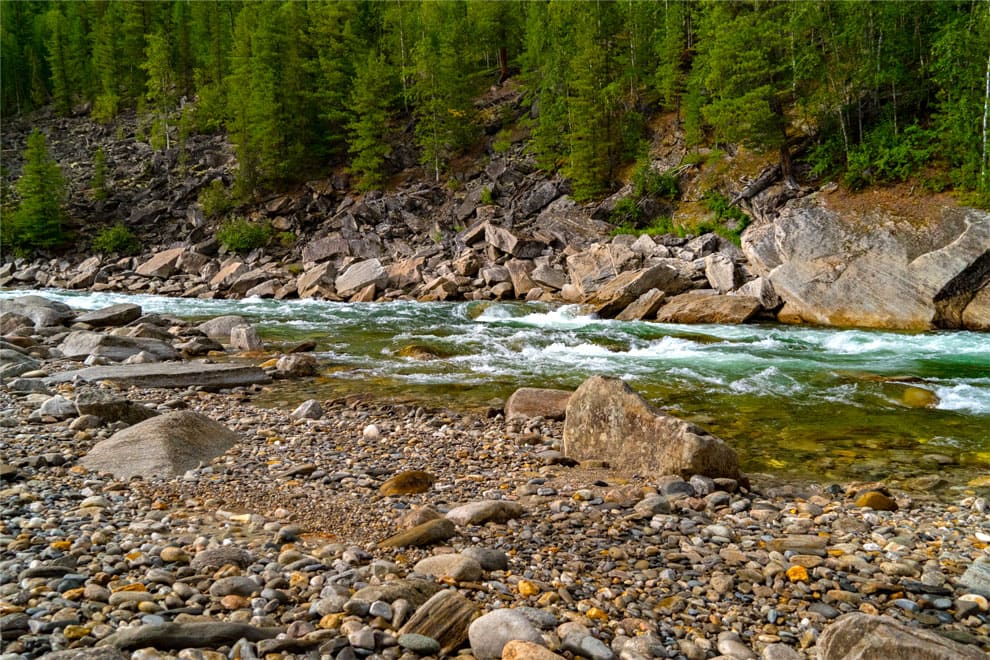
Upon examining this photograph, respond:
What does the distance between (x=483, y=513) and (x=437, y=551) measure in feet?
2.23

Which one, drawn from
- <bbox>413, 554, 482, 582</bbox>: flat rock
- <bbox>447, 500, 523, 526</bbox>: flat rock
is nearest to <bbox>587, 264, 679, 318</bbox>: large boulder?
<bbox>447, 500, 523, 526</bbox>: flat rock

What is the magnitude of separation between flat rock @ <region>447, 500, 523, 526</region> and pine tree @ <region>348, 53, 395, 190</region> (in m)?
38.7

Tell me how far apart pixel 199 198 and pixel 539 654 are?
47.4 meters

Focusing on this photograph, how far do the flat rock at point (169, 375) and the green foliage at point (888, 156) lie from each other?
24.3 meters

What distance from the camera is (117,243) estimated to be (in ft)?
133

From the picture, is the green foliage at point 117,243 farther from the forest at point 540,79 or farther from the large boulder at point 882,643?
the large boulder at point 882,643

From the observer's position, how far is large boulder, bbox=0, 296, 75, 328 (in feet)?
57.2

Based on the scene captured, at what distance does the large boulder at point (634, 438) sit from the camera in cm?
613

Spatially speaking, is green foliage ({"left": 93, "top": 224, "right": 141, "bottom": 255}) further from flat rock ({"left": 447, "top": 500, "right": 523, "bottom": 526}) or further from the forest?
flat rock ({"left": 447, "top": 500, "right": 523, "bottom": 526})

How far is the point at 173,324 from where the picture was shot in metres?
18.7

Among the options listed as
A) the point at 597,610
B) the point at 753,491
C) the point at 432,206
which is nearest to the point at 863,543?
the point at 753,491

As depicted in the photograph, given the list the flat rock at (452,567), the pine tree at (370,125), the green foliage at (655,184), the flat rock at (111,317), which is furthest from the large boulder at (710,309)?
the pine tree at (370,125)

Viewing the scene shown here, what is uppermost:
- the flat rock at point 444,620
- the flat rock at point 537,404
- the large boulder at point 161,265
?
the large boulder at point 161,265

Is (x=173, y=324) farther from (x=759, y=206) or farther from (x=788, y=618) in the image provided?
(x=759, y=206)
